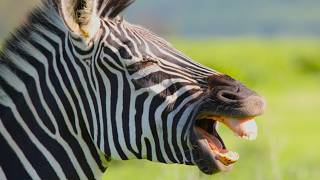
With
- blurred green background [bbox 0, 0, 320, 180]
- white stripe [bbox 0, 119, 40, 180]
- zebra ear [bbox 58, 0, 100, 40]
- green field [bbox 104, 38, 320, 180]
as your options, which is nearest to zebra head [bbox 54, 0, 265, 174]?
zebra ear [bbox 58, 0, 100, 40]

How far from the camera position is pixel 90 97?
5.38 meters

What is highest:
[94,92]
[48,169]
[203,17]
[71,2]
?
[71,2]

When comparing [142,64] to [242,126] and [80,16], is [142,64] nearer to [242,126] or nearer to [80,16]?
[80,16]

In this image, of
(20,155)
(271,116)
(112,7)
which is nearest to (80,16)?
(112,7)

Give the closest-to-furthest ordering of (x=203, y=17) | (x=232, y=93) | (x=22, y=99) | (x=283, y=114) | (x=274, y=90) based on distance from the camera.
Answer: (x=232, y=93)
(x=22, y=99)
(x=283, y=114)
(x=274, y=90)
(x=203, y=17)

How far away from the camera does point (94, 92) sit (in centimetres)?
538

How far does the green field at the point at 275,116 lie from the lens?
41.1 ft

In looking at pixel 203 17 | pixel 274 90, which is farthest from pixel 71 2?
pixel 203 17

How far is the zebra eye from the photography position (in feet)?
17.4

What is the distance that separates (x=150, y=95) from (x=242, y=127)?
557mm

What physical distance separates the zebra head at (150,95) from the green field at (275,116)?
3.42 m

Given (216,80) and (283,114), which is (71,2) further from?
(283,114)

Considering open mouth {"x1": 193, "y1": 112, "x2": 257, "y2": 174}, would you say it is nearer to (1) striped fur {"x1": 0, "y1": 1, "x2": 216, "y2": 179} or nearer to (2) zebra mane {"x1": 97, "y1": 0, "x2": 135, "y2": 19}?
(1) striped fur {"x1": 0, "y1": 1, "x2": 216, "y2": 179}

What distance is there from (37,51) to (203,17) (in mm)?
188085
